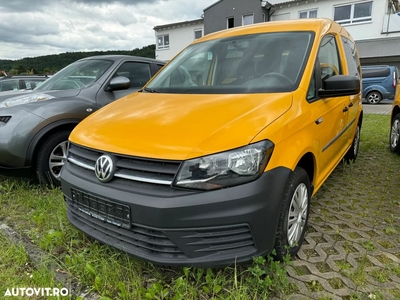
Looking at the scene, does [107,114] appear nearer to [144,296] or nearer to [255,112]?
[255,112]

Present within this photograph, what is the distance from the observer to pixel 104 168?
1.95 metres

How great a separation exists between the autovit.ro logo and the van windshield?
180 cm

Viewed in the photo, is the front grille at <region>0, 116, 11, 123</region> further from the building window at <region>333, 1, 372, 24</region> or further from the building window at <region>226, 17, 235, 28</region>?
the building window at <region>226, 17, 235, 28</region>

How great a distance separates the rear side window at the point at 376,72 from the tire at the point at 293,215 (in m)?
14.8

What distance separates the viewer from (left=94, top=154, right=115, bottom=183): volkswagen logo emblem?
1924 millimetres

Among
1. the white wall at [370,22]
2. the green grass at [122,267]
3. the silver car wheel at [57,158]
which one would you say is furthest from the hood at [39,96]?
the white wall at [370,22]

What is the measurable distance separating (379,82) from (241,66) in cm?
1434

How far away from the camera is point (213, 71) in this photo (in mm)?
2961

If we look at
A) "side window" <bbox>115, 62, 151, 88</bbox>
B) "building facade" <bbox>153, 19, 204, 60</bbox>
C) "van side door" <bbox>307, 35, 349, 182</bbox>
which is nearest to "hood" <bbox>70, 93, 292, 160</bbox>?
"van side door" <bbox>307, 35, 349, 182</bbox>

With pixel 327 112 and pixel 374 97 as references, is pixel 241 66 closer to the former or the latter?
pixel 327 112

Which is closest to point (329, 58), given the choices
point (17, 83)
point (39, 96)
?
point (39, 96)

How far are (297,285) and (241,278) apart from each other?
39 cm

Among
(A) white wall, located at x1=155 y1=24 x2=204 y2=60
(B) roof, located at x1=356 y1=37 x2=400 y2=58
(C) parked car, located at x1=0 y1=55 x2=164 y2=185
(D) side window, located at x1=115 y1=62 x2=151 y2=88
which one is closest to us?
(C) parked car, located at x1=0 y1=55 x2=164 y2=185

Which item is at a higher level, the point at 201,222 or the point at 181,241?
the point at 201,222
